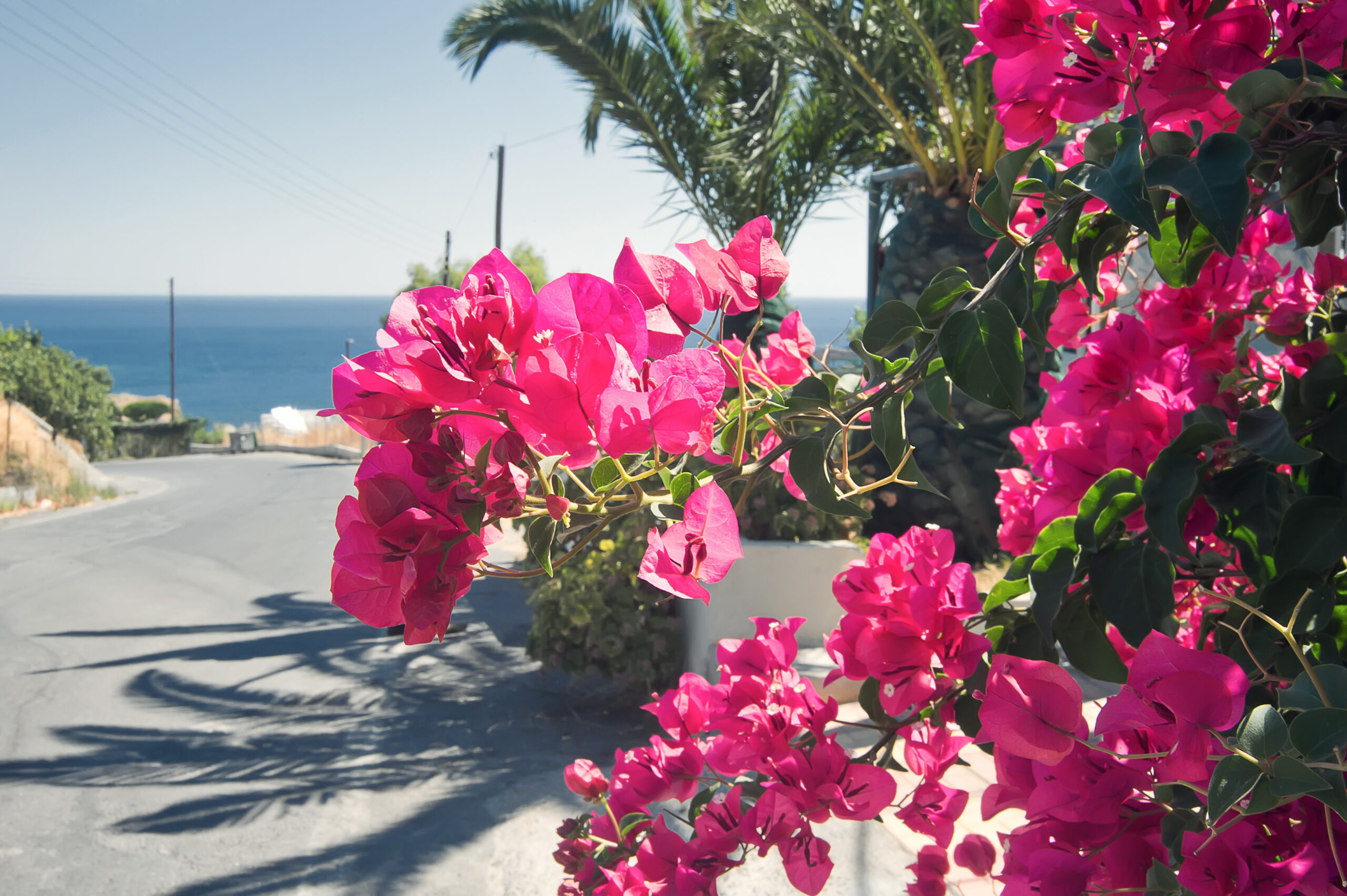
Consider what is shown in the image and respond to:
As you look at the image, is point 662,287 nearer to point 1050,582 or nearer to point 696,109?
point 1050,582

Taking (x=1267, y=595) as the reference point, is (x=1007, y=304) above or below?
above

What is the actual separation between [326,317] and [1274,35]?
156899 mm

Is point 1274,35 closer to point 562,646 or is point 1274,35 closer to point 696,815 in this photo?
point 696,815

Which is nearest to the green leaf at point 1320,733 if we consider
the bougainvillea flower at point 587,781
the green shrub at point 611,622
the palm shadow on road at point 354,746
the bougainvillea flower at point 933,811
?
the bougainvillea flower at point 933,811

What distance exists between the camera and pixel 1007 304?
0.57 m

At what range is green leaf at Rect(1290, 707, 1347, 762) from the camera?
0.40 meters

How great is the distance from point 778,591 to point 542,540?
301cm

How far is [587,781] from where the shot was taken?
3.34 feet

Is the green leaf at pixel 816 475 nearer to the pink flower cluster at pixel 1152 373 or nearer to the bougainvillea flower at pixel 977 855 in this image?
the pink flower cluster at pixel 1152 373

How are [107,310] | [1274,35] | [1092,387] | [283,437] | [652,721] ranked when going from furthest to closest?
1. [107,310]
2. [283,437]
3. [652,721]
4. [1092,387]
5. [1274,35]

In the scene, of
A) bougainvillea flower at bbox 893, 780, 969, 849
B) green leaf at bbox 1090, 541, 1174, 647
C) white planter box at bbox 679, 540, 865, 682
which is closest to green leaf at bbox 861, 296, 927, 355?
green leaf at bbox 1090, 541, 1174, 647

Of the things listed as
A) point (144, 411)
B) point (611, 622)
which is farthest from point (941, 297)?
point (144, 411)

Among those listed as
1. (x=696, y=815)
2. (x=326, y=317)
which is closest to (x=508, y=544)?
(x=696, y=815)

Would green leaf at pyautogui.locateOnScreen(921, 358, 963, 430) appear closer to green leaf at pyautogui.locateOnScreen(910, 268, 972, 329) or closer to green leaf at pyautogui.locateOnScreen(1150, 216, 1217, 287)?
green leaf at pyautogui.locateOnScreen(910, 268, 972, 329)
